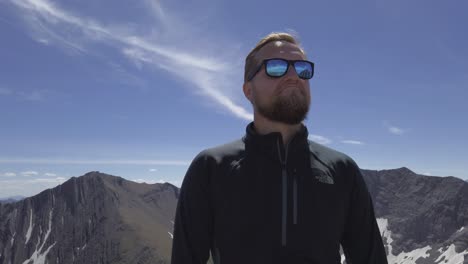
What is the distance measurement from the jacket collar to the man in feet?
0.05

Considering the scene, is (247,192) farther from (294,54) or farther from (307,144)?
(294,54)

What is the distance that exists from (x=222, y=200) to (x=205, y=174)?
0.44 metres

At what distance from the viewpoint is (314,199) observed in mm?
5734

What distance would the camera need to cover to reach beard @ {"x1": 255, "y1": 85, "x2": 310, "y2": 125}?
598 centimetres

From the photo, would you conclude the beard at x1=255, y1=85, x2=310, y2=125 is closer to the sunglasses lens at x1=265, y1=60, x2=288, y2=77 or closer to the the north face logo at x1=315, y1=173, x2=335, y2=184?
the sunglasses lens at x1=265, y1=60, x2=288, y2=77

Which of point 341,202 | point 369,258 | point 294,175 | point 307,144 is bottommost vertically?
point 369,258

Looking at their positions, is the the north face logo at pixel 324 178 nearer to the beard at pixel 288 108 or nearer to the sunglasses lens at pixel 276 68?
the beard at pixel 288 108

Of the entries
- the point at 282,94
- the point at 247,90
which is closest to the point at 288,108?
the point at 282,94

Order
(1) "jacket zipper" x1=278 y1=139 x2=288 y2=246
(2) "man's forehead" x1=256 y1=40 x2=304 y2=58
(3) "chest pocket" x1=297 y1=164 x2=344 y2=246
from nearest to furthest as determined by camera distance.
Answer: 1. (1) "jacket zipper" x1=278 y1=139 x2=288 y2=246
2. (3) "chest pocket" x1=297 y1=164 x2=344 y2=246
3. (2) "man's forehead" x1=256 y1=40 x2=304 y2=58

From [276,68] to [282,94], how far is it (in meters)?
0.38

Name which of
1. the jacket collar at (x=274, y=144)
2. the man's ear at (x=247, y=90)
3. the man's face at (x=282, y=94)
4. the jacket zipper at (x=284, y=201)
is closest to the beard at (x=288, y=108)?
the man's face at (x=282, y=94)

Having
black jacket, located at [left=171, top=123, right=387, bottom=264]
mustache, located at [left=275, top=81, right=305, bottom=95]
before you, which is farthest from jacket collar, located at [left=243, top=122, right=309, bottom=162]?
mustache, located at [left=275, top=81, right=305, bottom=95]

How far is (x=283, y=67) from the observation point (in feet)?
20.0

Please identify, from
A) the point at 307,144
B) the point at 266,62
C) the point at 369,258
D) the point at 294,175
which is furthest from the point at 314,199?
the point at 266,62
